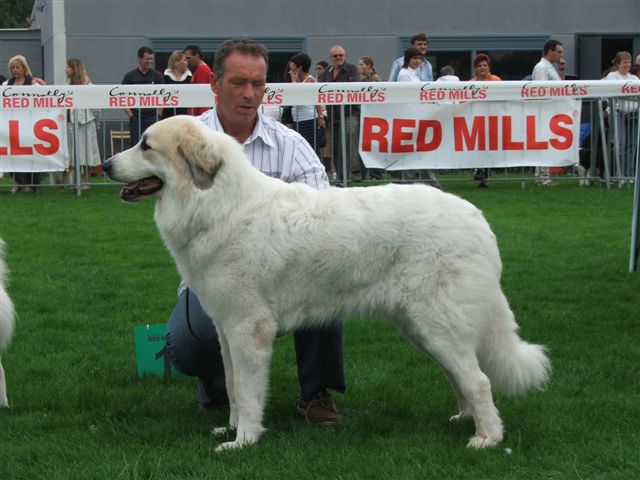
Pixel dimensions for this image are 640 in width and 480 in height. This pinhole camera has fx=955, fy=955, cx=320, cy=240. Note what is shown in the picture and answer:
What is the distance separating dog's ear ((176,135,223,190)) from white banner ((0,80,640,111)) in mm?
8861

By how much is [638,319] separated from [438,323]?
2.89 m

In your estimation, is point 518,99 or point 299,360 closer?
point 299,360

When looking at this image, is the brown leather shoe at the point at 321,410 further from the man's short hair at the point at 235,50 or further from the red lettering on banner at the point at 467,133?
the red lettering on banner at the point at 467,133

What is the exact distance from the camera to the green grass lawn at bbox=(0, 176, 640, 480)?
153 inches

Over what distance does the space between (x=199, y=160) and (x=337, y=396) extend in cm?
172

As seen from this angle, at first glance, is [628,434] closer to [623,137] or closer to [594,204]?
[594,204]

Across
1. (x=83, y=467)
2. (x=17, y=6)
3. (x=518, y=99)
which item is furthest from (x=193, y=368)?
(x=17, y=6)

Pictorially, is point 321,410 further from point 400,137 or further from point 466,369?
point 400,137

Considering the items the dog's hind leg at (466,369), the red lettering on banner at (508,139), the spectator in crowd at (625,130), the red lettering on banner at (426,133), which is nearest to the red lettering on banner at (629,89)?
the spectator in crowd at (625,130)

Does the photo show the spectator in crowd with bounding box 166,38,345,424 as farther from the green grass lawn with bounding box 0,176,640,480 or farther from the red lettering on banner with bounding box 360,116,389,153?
the red lettering on banner with bounding box 360,116,389,153

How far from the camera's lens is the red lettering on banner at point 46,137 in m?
12.8

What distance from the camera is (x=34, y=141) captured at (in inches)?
506

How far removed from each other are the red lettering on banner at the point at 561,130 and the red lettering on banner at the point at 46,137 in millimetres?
6824

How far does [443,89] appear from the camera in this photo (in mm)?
12953
